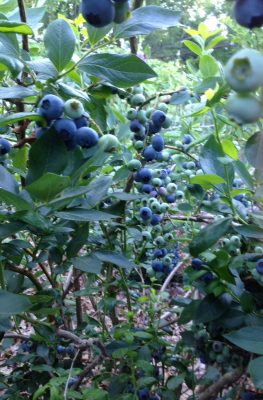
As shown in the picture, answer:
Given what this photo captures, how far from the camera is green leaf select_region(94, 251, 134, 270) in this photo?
1.08 m

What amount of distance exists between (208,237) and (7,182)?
0.40 metres

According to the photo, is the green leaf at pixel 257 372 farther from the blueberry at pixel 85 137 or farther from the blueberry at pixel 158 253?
the blueberry at pixel 158 253

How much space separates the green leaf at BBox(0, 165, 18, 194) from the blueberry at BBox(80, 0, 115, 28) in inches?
15.9

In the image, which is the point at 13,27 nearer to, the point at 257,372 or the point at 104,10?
the point at 104,10

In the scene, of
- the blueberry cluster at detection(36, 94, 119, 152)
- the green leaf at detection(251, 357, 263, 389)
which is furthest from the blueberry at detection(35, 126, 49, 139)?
the green leaf at detection(251, 357, 263, 389)

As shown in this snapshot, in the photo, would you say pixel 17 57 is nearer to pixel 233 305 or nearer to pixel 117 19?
pixel 117 19

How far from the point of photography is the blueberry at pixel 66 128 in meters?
0.82

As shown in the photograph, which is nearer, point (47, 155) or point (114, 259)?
point (47, 155)

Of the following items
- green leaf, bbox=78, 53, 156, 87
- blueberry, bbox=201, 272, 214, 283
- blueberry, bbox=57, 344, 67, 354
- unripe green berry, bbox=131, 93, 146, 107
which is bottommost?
blueberry, bbox=57, 344, 67, 354

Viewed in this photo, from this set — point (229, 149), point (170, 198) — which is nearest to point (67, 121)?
point (229, 149)

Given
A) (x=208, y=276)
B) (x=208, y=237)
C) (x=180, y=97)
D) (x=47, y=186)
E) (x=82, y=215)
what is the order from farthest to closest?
(x=180, y=97)
(x=208, y=276)
(x=208, y=237)
(x=82, y=215)
(x=47, y=186)

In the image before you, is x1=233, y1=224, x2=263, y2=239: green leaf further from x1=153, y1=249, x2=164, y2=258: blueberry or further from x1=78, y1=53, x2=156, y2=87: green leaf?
x1=153, y1=249, x2=164, y2=258: blueberry

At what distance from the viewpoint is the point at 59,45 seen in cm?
90

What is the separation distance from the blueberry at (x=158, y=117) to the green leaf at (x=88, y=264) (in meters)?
0.34
